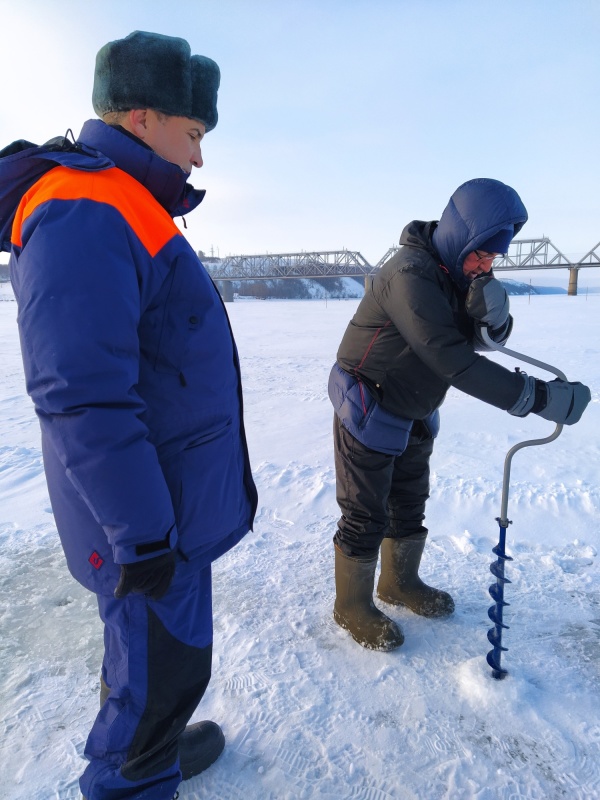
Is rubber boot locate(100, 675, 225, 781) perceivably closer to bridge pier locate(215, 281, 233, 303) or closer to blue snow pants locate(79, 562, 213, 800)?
blue snow pants locate(79, 562, 213, 800)

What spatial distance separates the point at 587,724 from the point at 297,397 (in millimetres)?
5717

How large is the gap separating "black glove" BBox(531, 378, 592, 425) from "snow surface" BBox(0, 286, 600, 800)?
1.09 metres

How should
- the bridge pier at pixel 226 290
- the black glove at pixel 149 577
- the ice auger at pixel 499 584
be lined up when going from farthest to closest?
1. the bridge pier at pixel 226 290
2. the ice auger at pixel 499 584
3. the black glove at pixel 149 577

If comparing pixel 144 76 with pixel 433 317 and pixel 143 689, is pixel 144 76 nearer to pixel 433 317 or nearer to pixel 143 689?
pixel 433 317

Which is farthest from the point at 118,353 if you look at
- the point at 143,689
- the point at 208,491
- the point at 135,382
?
the point at 143,689

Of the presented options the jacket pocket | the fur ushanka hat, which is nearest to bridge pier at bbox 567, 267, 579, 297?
the fur ushanka hat

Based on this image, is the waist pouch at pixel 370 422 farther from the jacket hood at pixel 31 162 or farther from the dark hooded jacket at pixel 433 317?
the jacket hood at pixel 31 162

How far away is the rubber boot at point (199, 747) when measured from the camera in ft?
5.67

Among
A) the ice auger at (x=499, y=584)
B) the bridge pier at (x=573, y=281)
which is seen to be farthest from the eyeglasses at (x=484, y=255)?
the bridge pier at (x=573, y=281)

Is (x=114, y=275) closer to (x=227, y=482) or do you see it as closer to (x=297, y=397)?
(x=227, y=482)

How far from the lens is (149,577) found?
1.26m

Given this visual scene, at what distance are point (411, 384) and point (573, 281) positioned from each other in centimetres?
4387

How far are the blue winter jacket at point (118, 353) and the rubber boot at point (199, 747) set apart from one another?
77 cm

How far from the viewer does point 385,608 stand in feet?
8.70
